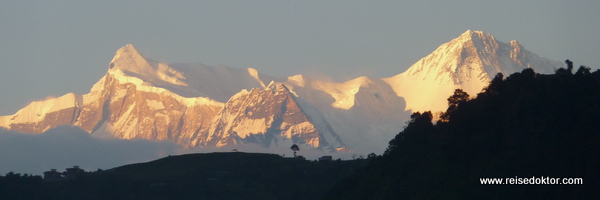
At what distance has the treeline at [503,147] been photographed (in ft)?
500

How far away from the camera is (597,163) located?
14688 cm

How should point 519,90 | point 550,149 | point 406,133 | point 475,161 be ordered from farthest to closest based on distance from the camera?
1. point 406,133
2. point 519,90
3. point 475,161
4. point 550,149

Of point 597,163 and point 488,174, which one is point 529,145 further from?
point 597,163

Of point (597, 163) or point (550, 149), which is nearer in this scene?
point (597, 163)

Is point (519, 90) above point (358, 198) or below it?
above

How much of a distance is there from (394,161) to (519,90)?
21.0 metres

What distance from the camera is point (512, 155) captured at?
162000 millimetres

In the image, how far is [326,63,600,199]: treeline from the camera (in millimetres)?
152500

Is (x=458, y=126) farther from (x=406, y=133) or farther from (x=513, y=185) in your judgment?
(x=513, y=185)

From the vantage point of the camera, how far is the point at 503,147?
6580 inches

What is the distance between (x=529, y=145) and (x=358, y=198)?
29.4 m

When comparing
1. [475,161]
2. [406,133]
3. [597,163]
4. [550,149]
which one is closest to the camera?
[597,163]

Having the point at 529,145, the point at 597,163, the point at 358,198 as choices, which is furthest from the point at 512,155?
the point at 358,198

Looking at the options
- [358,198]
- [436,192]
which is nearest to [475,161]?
[436,192]
